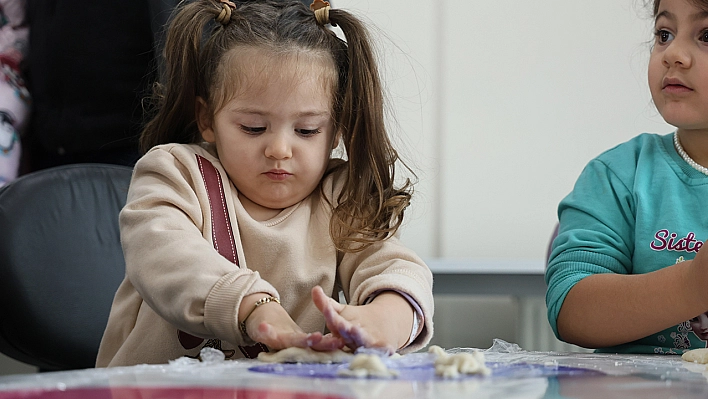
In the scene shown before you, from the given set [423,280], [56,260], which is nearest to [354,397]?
[423,280]

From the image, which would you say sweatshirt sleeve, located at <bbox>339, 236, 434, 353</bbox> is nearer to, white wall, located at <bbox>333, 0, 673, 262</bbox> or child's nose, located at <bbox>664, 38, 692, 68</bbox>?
child's nose, located at <bbox>664, 38, 692, 68</bbox>

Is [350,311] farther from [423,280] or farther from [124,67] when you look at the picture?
[124,67]

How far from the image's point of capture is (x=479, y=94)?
289 centimetres

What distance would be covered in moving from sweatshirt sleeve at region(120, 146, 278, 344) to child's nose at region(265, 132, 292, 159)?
0.08 meters

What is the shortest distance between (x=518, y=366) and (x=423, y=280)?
0.25m

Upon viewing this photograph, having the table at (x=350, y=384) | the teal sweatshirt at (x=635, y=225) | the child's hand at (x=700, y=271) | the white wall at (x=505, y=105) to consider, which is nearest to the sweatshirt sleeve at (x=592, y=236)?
the teal sweatshirt at (x=635, y=225)

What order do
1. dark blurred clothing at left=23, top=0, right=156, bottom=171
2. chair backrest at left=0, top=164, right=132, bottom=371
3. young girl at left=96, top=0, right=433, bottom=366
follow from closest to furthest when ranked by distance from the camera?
young girl at left=96, top=0, right=433, bottom=366 → chair backrest at left=0, top=164, right=132, bottom=371 → dark blurred clothing at left=23, top=0, right=156, bottom=171

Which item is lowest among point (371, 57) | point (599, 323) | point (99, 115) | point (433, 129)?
point (433, 129)

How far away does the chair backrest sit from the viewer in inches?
49.6

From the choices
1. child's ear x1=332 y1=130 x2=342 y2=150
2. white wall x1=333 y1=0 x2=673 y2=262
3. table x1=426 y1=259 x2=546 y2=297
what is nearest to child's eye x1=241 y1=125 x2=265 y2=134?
child's ear x1=332 y1=130 x2=342 y2=150

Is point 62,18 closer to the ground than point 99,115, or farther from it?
farther from it

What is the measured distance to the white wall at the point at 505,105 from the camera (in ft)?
9.27

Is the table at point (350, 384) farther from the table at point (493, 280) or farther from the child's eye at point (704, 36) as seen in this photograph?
the table at point (493, 280)

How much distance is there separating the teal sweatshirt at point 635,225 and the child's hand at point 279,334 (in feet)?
1.29
